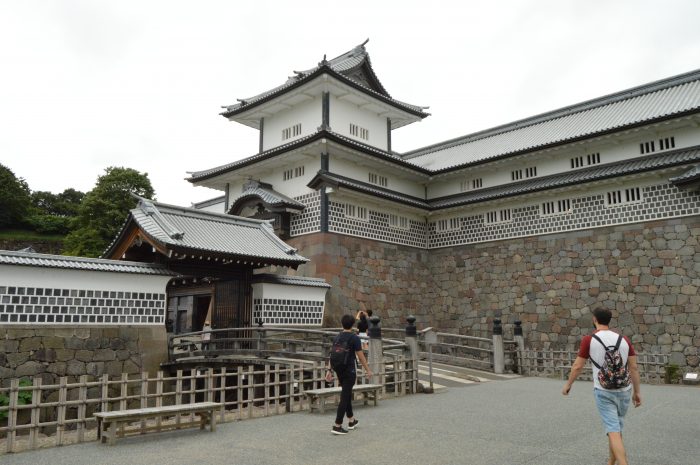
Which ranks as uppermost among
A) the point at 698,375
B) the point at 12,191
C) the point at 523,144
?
the point at 12,191

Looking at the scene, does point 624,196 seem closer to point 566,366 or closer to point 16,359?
point 566,366

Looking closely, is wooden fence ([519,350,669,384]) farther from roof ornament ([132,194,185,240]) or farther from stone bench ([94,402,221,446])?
stone bench ([94,402,221,446])

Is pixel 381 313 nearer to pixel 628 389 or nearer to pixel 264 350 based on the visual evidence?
pixel 264 350

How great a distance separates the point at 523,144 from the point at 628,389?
20.6 metres

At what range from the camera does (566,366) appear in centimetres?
1784

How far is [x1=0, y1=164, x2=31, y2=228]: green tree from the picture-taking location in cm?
4884

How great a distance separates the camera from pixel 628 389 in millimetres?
5863

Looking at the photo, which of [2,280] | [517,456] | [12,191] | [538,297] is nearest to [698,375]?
[538,297]

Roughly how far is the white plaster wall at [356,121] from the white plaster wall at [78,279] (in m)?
12.3

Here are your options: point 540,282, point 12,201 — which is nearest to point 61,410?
point 540,282

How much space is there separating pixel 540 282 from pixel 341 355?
1549 centimetres

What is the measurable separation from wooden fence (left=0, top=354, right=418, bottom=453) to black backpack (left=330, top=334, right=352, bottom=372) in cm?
219

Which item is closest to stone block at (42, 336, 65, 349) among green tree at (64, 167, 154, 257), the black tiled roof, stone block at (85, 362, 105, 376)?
stone block at (85, 362, 105, 376)

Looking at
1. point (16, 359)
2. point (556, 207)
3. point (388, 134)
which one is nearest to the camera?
point (16, 359)
